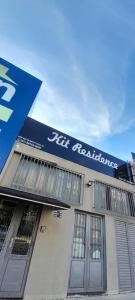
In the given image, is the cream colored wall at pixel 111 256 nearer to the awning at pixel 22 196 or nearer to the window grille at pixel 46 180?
the window grille at pixel 46 180

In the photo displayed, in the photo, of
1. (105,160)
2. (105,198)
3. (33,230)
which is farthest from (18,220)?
(105,160)

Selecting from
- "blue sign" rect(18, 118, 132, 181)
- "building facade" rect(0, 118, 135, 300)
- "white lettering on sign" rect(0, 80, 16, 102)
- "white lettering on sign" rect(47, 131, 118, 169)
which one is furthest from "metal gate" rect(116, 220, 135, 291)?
"white lettering on sign" rect(0, 80, 16, 102)

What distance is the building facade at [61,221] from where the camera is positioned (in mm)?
4605

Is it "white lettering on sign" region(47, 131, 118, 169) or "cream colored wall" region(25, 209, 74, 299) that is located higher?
"white lettering on sign" region(47, 131, 118, 169)

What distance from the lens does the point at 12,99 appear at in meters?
5.92

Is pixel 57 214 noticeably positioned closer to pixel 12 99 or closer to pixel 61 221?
pixel 61 221

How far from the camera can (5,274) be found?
4305mm

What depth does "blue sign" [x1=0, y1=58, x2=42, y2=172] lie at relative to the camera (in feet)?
17.2

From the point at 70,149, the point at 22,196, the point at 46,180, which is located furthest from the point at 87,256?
the point at 70,149

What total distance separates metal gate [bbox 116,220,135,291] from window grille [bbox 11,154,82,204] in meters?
2.34

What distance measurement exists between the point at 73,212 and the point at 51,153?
221cm

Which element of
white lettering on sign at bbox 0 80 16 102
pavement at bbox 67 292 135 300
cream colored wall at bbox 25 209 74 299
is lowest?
pavement at bbox 67 292 135 300

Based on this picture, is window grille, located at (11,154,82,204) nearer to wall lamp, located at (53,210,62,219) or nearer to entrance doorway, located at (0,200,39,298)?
wall lamp, located at (53,210,62,219)

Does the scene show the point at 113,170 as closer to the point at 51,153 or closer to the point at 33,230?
the point at 51,153
